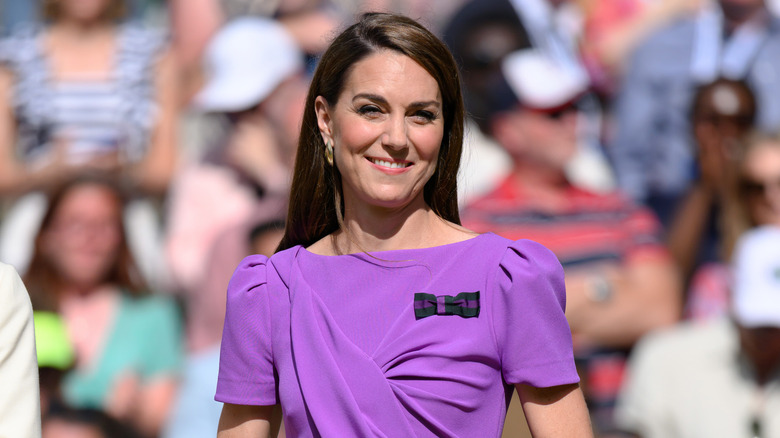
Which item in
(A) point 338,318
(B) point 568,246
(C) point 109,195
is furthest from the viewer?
(C) point 109,195

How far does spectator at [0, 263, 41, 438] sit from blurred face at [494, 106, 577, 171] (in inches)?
147

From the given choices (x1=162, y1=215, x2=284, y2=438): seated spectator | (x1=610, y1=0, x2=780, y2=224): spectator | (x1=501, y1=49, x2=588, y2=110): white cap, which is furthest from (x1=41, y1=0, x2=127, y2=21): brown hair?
(x1=610, y1=0, x2=780, y2=224): spectator

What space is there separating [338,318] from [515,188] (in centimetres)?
354

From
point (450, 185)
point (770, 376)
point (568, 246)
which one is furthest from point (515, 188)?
point (450, 185)

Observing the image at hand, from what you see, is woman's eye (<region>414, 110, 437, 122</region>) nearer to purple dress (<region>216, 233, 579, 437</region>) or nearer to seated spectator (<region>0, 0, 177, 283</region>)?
purple dress (<region>216, 233, 579, 437</region>)

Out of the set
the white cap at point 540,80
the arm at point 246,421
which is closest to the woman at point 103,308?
the white cap at point 540,80

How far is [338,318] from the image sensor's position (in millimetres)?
2584

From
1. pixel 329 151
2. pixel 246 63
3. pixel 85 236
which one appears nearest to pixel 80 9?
pixel 246 63

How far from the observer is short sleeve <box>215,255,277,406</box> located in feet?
8.60

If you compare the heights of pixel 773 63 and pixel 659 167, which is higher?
pixel 773 63

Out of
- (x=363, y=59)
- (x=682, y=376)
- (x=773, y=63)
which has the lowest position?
(x=682, y=376)

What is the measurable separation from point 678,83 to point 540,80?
80 centimetres

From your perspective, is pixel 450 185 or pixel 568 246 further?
pixel 568 246

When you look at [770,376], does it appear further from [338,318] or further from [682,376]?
[338,318]
